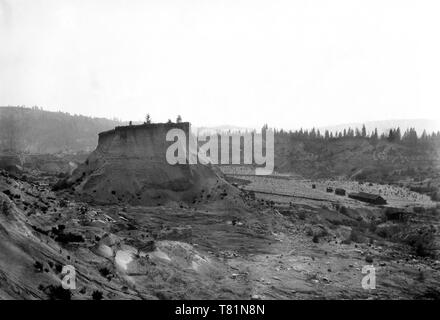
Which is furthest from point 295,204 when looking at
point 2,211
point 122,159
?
point 2,211

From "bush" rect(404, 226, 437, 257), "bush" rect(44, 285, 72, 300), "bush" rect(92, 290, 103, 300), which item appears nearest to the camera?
"bush" rect(44, 285, 72, 300)

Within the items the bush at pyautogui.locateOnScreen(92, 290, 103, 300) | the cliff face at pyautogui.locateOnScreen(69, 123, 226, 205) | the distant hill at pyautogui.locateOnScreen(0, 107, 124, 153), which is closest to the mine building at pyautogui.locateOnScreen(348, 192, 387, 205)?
the cliff face at pyautogui.locateOnScreen(69, 123, 226, 205)

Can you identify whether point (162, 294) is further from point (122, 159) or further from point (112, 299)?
point (122, 159)

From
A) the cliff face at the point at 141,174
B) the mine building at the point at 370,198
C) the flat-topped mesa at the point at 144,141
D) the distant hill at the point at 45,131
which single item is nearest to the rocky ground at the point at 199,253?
the cliff face at the point at 141,174

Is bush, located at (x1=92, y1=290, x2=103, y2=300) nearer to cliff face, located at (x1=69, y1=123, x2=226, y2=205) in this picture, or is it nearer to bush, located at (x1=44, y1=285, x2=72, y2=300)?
bush, located at (x1=44, y1=285, x2=72, y2=300)

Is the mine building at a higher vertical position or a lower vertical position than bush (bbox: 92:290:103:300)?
lower
